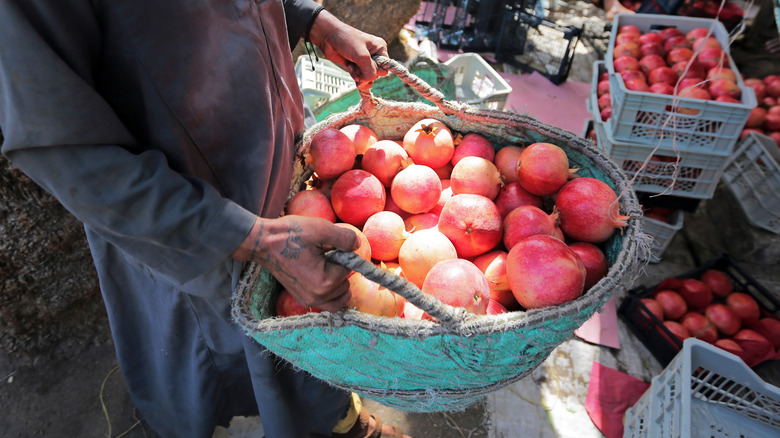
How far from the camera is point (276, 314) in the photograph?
1.32m

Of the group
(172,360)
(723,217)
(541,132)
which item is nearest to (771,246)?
(723,217)

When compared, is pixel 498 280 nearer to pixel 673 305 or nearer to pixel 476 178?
pixel 476 178

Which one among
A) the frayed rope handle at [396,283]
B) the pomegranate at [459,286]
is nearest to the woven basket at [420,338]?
the frayed rope handle at [396,283]

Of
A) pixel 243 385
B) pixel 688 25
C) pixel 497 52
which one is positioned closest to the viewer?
pixel 243 385

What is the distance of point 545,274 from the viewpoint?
1.12 m

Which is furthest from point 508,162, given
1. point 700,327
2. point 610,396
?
point 700,327

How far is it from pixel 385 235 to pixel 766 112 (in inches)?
139

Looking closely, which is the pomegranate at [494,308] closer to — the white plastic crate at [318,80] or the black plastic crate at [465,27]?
the white plastic crate at [318,80]

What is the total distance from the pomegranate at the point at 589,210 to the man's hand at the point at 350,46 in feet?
2.61

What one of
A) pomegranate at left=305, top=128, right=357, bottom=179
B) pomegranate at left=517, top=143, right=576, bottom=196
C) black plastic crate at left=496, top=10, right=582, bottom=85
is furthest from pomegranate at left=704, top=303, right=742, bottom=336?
black plastic crate at left=496, top=10, right=582, bottom=85

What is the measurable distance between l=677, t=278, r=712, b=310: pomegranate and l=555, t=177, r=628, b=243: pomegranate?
1.58m

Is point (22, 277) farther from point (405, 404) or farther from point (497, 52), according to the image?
point (497, 52)

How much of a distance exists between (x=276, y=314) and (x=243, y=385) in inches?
25.0

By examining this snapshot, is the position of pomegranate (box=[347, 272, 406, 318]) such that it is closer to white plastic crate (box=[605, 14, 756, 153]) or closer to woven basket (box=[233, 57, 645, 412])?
woven basket (box=[233, 57, 645, 412])
